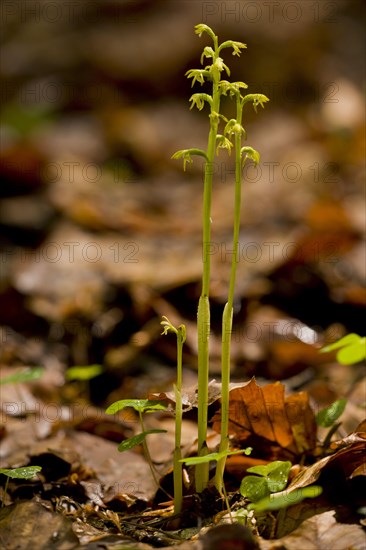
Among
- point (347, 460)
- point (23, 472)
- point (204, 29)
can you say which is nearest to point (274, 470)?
point (347, 460)

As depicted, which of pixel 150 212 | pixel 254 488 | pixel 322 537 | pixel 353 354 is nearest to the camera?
pixel 322 537

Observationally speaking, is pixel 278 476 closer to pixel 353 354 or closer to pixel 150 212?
pixel 353 354

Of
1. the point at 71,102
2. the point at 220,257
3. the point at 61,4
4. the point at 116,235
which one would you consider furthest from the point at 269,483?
the point at 61,4

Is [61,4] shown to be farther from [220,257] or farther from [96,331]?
[96,331]

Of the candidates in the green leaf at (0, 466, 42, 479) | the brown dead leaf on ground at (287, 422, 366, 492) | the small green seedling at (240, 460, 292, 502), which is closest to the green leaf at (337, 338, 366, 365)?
the brown dead leaf on ground at (287, 422, 366, 492)

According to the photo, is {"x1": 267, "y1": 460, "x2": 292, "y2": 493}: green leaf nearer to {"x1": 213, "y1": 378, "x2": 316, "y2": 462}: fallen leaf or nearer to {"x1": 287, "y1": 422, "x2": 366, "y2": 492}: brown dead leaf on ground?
{"x1": 287, "y1": 422, "x2": 366, "y2": 492}: brown dead leaf on ground
